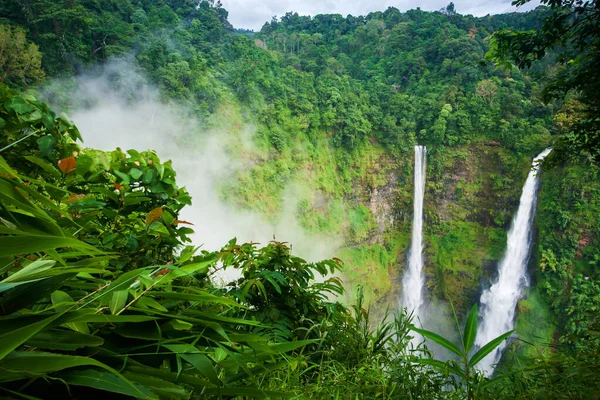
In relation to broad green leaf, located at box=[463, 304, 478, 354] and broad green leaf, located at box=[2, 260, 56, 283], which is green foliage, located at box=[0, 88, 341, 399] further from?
broad green leaf, located at box=[463, 304, 478, 354]

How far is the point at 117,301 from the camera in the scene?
1.03 feet

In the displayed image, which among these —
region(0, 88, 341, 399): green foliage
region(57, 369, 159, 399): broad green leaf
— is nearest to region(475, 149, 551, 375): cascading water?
region(0, 88, 341, 399): green foliage

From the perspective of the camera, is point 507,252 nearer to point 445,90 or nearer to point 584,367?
point 445,90

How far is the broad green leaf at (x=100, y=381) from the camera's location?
0.23 m

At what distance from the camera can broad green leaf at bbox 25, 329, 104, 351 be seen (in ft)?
0.81

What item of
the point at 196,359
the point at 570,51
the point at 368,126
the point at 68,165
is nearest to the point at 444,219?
the point at 368,126

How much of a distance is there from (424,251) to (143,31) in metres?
17.3

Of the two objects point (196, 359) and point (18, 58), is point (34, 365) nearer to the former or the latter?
point (196, 359)

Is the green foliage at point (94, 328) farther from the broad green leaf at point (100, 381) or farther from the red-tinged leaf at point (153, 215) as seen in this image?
the red-tinged leaf at point (153, 215)

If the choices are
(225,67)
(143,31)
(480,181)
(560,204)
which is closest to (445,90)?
(480,181)

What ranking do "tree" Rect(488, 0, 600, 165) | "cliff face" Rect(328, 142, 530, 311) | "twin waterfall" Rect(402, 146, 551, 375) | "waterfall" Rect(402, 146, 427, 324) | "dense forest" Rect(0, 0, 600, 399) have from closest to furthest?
1. "tree" Rect(488, 0, 600, 165)
2. "dense forest" Rect(0, 0, 600, 399)
3. "twin waterfall" Rect(402, 146, 551, 375)
4. "cliff face" Rect(328, 142, 530, 311)
5. "waterfall" Rect(402, 146, 427, 324)

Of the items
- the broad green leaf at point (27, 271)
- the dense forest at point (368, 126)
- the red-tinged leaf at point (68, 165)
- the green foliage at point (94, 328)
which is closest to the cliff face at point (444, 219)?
the dense forest at point (368, 126)

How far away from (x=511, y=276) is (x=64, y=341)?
52.1 ft

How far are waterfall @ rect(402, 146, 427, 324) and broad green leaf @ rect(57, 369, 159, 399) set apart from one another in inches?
654
